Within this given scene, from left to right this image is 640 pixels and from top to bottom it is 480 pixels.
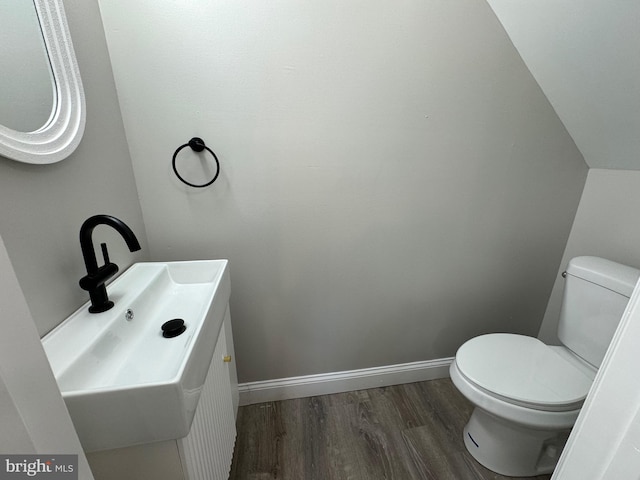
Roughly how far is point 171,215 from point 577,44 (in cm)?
169

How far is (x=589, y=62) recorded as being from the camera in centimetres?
105

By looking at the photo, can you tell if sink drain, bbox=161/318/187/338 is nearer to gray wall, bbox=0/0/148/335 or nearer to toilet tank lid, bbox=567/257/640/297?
gray wall, bbox=0/0/148/335

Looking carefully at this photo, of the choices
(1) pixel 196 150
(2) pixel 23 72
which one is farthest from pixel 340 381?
(2) pixel 23 72

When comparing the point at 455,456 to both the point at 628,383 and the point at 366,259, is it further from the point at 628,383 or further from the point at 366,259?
A: the point at 628,383

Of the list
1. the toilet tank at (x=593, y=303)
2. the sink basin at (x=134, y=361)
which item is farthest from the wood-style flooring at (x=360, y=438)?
the sink basin at (x=134, y=361)

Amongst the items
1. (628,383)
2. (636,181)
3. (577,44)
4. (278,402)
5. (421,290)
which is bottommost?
(278,402)

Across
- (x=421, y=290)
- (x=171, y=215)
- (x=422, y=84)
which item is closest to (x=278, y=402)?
(x=421, y=290)

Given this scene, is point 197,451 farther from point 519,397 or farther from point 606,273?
point 606,273

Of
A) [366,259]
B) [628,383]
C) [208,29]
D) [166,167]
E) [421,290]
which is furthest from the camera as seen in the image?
[421,290]

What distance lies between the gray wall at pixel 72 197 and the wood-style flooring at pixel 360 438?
40.6 inches

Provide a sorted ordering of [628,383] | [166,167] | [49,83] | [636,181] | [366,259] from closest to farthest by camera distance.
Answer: [628,383], [49,83], [166,167], [636,181], [366,259]

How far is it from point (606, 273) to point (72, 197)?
1.91 meters

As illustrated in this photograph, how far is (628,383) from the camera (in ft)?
1.40

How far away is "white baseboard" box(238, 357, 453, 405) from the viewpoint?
1.54m
